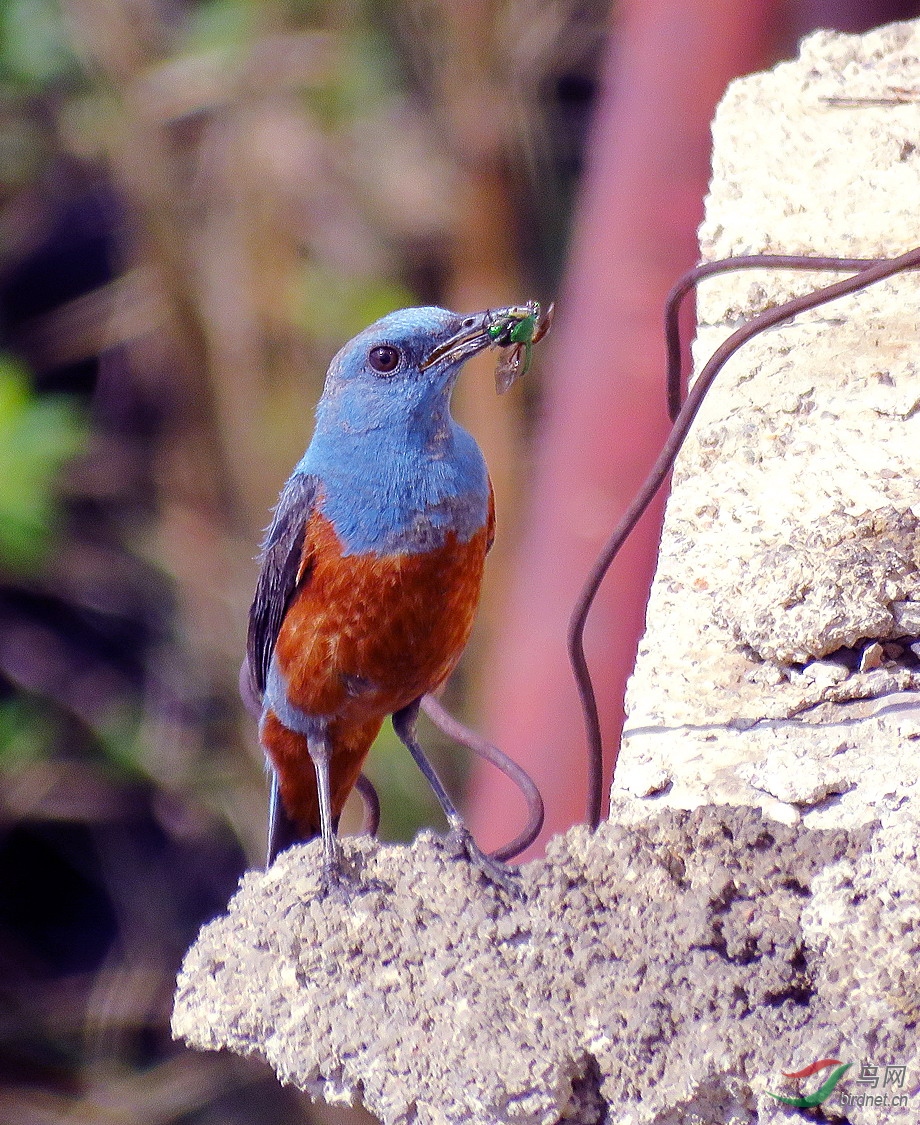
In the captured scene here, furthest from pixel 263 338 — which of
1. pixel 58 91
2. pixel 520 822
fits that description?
pixel 520 822

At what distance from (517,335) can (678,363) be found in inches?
13.1

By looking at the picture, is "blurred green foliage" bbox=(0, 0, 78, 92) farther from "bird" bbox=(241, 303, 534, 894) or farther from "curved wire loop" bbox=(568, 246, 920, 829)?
"curved wire loop" bbox=(568, 246, 920, 829)

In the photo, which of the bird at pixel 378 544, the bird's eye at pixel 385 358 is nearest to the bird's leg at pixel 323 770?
the bird at pixel 378 544

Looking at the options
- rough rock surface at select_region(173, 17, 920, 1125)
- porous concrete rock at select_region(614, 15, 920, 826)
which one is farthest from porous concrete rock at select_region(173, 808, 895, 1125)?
porous concrete rock at select_region(614, 15, 920, 826)

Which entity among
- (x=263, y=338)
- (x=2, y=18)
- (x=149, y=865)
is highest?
(x=2, y=18)

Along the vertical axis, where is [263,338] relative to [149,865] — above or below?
above

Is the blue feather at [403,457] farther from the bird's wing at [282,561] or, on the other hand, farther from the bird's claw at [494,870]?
the bird's claw at [494,870]

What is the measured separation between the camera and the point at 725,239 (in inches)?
93.7

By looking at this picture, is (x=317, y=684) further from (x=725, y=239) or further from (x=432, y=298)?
(x=432, y=298)

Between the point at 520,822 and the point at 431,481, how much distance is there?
0.94 meters

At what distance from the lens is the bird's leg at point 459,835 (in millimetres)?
1968

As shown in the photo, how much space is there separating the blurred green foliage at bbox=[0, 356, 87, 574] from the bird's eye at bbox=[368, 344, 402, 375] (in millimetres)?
3098

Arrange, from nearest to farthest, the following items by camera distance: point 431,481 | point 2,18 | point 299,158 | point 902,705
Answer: point 902,705 → point 431,481 → point 2,18 → point 299,158

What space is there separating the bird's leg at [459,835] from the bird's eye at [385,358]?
27.2 inches
